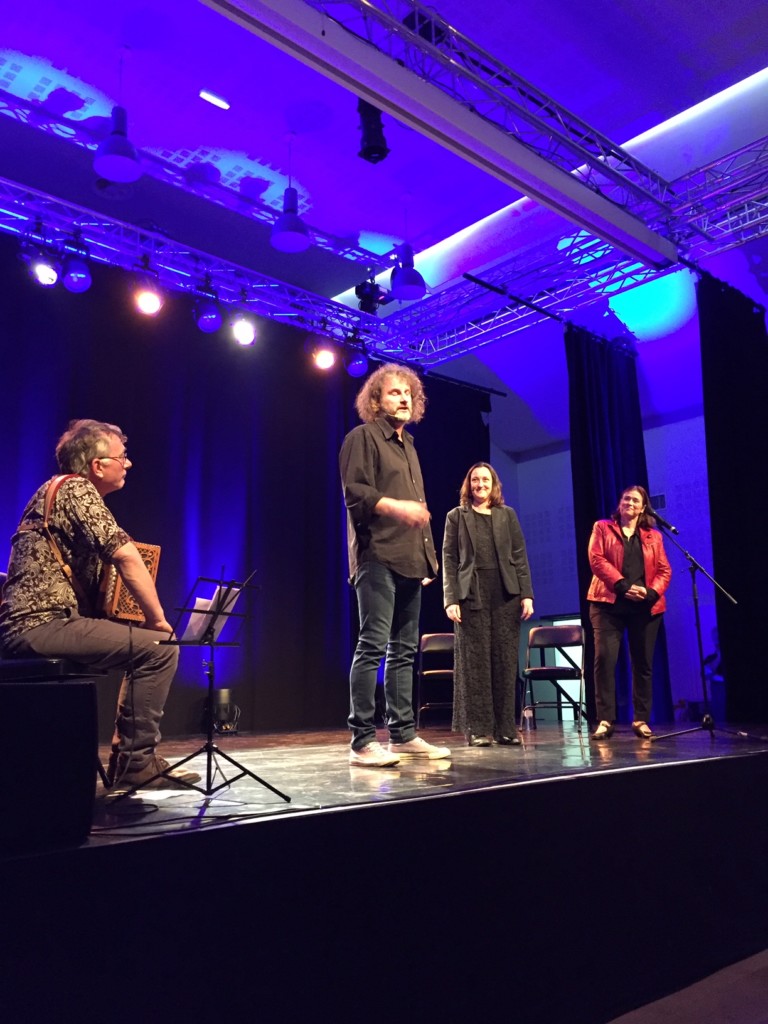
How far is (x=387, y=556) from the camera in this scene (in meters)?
3.26

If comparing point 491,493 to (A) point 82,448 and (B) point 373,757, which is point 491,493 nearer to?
Result: (B) point 373,757

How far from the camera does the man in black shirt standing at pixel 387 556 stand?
3217 mm

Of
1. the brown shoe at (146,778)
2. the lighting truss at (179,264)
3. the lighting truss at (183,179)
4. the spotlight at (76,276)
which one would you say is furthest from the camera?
the spotlight at (76,276)

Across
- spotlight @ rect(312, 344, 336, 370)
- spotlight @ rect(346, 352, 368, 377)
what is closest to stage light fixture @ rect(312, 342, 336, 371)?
spotlight @ rect(312, 344, 336, 370)

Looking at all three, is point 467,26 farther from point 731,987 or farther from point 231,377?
point 731,987

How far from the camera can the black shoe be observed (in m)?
4.28

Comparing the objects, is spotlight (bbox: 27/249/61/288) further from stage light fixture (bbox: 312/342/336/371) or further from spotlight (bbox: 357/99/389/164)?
spotlight (bbox: 357/99/389/164)

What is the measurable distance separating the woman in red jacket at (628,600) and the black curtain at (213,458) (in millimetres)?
3545

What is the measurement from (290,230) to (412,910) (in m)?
5.67

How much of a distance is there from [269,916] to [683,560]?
849cm

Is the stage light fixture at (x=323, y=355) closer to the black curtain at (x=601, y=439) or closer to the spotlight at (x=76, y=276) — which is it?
the spotlight at (x=76, y=276)

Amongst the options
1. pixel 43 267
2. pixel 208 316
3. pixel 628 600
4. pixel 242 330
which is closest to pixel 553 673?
pixel 628 600

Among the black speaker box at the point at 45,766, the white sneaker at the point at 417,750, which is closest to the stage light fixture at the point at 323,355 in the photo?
the white sneaker at the point at 417,750

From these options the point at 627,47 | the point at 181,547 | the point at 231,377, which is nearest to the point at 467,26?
the point at 627,47
